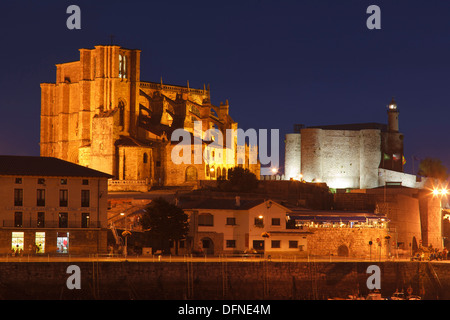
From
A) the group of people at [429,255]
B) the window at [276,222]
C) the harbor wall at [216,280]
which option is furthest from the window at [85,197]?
the group of people at [429,255]

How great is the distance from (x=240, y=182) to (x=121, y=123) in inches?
747

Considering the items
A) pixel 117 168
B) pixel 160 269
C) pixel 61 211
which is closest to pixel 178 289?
pixel 160 269

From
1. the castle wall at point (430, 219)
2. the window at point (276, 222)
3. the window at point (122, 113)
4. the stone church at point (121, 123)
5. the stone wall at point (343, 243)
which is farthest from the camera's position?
the window at point (122, 113)

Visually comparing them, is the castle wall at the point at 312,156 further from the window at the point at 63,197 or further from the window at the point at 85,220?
the window at the point at 63,197

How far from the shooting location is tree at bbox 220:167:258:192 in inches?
3757

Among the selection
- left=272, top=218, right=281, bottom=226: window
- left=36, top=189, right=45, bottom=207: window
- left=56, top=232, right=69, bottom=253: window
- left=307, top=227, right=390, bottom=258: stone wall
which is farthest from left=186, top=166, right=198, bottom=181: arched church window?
left=56, top=232, right=69, bottom=253: window

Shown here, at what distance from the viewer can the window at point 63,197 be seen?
64.6m

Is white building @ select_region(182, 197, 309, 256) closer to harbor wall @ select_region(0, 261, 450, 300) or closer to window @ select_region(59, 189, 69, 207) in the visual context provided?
window @ select_region(59, 189, 69, 207)

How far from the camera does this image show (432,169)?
134375mm

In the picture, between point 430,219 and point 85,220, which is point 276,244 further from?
point 430,219

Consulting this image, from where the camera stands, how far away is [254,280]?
5622cm

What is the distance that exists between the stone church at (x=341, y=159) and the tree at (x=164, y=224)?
52918 mm

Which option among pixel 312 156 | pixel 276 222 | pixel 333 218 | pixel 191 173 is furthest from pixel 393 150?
pixel 276 222

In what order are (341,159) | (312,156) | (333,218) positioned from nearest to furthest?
(333,218) < (312,156) < (341,159)
